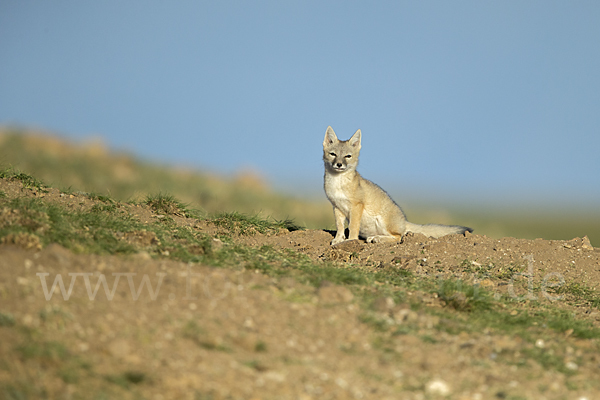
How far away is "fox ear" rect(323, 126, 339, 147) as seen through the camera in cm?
1014

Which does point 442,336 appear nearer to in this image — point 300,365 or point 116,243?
point 300,365

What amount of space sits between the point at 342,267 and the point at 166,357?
4.06 meters

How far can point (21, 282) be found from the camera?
4.66 m

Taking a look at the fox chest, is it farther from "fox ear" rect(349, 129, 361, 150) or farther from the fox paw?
"fox ear" rect(349, 129, 361, 150)

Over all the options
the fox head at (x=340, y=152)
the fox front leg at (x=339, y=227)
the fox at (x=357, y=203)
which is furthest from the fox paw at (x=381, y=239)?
the fox head at (x=340, y=152)

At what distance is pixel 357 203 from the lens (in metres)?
9.65

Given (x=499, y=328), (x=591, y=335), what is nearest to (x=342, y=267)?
(x=499, y=328)

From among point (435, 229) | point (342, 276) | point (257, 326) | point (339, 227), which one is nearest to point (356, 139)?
point (339, 227)

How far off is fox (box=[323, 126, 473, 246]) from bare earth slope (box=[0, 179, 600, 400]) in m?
2.01

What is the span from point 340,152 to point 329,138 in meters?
0.56

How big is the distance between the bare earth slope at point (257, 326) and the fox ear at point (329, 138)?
302 centimetres

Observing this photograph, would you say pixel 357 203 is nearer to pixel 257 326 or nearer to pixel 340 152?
pixel 340 152

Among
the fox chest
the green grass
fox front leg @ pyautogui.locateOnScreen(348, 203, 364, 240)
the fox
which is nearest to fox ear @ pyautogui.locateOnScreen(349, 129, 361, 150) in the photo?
the fox

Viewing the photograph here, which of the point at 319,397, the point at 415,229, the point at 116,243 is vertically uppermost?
the point at 415,229
